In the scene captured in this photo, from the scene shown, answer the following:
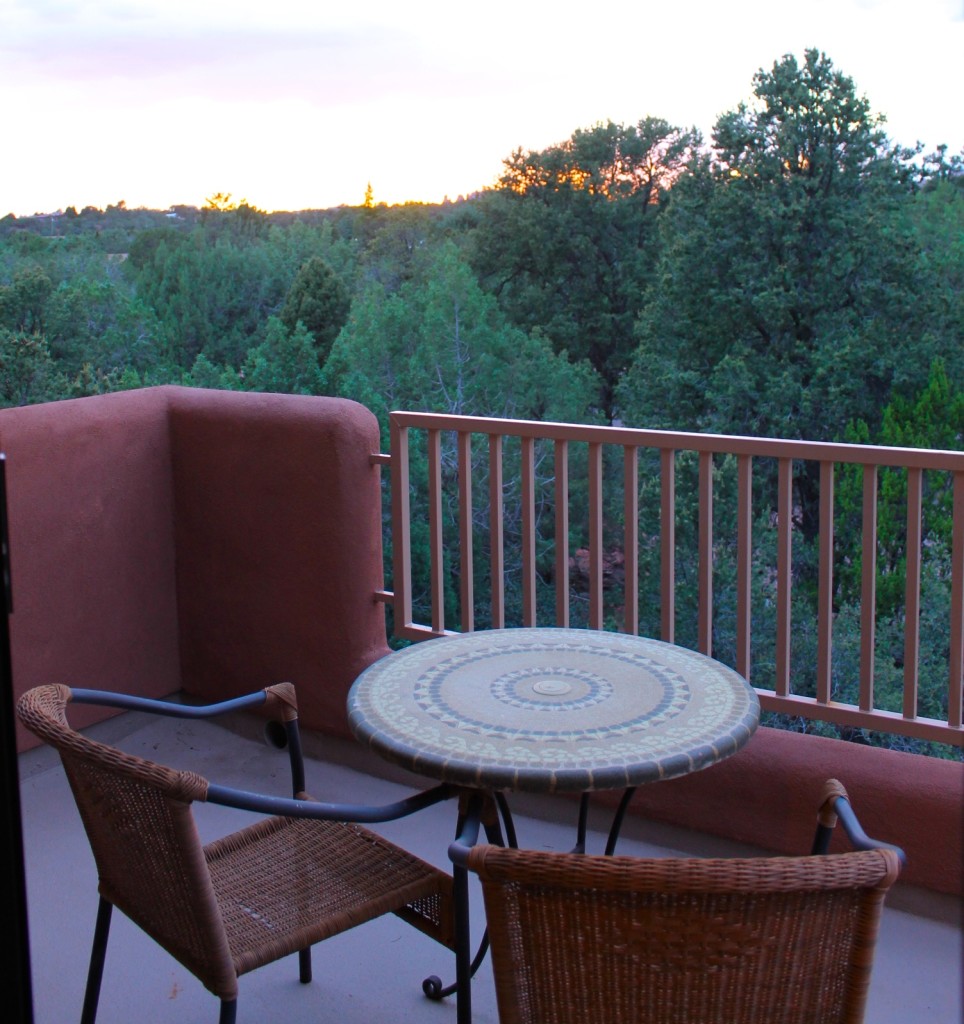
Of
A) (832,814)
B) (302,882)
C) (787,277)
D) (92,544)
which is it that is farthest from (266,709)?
(787,277)

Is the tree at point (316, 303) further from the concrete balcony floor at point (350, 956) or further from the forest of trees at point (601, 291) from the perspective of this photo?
the concrete balcony floor at point (350, 956)

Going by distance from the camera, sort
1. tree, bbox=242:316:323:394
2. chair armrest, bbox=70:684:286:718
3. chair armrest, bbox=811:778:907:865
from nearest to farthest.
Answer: chair armrest, bbox=811:778:907:865 < chair armrest, bbox=70:684:286:718 < tree, bbox=242:316:323:394

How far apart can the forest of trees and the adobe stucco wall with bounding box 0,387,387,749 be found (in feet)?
41.3

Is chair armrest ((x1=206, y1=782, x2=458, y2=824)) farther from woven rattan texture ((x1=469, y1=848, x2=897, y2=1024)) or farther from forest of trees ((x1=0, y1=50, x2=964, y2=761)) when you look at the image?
forest of trees ((x1=0, y1=50, x2=964, y2=761))

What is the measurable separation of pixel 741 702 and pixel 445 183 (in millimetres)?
23921

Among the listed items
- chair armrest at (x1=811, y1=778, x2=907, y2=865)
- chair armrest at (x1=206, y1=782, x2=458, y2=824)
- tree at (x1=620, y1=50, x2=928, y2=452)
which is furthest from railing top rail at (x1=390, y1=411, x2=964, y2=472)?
tree at (x1=620, y1=50, x2=928, y2=452)

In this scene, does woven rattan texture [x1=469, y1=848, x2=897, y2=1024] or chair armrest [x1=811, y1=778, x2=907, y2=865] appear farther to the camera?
chair armrest [x1=811, y1=778, x2=907, y2=865]

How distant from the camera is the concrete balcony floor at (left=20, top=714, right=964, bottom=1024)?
2.33m

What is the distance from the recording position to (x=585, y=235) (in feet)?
76.0

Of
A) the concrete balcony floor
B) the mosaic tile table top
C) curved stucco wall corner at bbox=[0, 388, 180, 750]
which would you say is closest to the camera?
the mosaic tile table top

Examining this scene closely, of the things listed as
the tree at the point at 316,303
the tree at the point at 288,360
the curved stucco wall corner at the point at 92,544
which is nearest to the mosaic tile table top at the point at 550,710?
the curved stucco wall corner at the point at 92,544

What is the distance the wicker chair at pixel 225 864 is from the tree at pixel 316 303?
67.9 feet

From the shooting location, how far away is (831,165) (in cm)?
1877

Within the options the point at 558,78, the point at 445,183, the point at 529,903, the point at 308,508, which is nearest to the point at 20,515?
the point at 308,508
